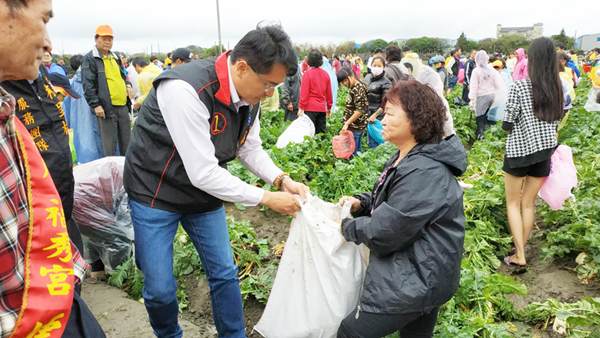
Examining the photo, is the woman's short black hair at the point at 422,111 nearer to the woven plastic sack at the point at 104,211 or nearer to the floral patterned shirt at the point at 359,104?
the woven plastic sack at the point at 104,211

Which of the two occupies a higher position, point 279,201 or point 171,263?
point 279,201

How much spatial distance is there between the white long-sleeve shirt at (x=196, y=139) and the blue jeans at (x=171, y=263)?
31cm

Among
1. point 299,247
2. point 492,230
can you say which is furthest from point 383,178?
point 492,230

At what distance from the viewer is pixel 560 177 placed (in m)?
3.64

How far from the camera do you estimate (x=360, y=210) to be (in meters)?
2.44

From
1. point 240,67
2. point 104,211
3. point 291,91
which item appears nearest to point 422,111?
point 240,67

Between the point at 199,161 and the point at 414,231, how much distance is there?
3.50ft

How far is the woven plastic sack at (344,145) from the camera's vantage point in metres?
6.00

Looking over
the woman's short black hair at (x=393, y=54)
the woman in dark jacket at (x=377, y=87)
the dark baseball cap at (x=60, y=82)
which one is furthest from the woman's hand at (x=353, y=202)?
the woman's short black hair at (x=393, y=54)

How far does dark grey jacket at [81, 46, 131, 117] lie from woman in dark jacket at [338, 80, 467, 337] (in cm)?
455

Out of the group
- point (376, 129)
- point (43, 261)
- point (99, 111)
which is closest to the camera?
point (43, 261)

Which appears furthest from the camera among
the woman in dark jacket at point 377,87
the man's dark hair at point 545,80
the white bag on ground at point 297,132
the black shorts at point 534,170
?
the white bag on ground at point 297,132

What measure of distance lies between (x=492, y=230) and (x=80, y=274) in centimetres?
393

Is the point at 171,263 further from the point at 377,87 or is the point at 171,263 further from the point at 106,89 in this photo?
the point at 377,87
